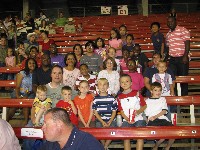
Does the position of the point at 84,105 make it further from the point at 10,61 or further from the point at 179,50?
the point at 10,61

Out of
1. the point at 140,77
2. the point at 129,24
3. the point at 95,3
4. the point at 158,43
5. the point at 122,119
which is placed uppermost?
the point at 95,3

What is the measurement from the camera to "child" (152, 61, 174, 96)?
6.33 m

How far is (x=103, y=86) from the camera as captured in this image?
5375 millimetres

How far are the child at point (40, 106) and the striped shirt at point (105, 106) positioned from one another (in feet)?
2.18

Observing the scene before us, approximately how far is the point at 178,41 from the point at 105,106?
102 inches

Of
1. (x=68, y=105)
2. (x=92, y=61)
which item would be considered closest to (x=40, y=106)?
(x=68, y=105)

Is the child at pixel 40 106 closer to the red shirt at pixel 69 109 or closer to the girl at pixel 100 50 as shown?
the red shirt at pixel 69 109

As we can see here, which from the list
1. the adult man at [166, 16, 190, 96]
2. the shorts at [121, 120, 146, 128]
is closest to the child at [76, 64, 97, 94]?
the shorts at [121, 120, 146, 128]

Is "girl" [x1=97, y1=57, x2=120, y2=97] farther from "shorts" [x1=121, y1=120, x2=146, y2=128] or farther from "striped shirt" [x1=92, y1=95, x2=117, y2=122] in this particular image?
"shorts" [x1=121, y1=120, x2=146, y2=128]

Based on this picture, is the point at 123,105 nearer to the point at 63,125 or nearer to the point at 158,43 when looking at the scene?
the point at 63,125

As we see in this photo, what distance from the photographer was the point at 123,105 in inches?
211

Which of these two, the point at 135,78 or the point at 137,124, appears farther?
the point at 135,78

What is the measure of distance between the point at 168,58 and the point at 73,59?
2006mm

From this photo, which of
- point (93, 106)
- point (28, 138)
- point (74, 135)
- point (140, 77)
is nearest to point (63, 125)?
point (74, 135)
